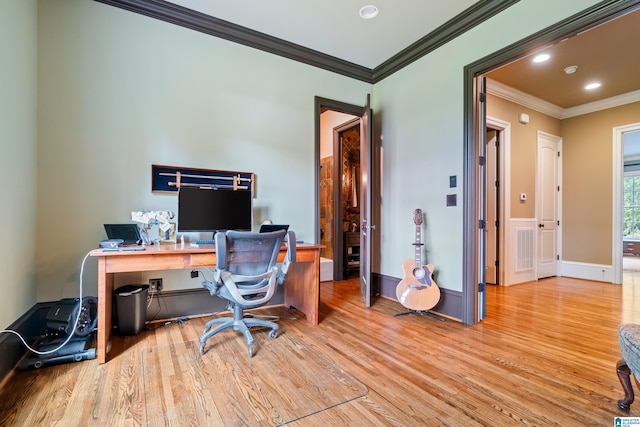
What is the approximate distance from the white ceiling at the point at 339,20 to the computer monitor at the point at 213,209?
5.45 feet

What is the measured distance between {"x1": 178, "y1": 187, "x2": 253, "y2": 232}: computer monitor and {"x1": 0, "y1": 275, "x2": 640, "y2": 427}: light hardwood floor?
0.90 metres

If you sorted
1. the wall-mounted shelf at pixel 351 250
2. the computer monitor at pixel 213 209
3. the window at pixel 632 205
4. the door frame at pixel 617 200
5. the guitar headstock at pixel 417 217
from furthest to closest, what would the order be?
the window at pixel 632 205
the wall-mounted shelf at pixel 351 250
the door frame at pixel 617 200
the guitar headstock at pixel 417 217
the computer monitor at pixel 213 209

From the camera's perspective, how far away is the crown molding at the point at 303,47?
2.65 meters

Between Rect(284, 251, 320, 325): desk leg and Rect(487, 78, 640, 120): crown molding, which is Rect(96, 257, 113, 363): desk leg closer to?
Rect(284, 251, 320, 325): desk leg

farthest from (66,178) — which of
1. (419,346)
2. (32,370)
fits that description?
(419,346)

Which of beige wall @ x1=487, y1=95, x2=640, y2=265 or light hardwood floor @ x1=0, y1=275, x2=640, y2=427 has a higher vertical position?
beige wall @ x1=487, y1=95, x2=640, y2=265

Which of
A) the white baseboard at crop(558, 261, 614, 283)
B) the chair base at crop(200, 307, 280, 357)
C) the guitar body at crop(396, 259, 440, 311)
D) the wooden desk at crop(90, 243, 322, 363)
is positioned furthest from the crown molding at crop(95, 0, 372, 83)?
the white baseboard at crop(558, 261, 614, 283)

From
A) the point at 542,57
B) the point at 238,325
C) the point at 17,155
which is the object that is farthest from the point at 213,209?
the point at 542,57

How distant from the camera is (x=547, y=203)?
498 cm

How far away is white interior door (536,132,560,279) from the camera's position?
4.86 meters

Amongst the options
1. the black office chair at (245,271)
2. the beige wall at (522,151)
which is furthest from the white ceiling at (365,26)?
the black office chair at (245,271)

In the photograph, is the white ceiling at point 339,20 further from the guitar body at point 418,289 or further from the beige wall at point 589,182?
the beige wall at point 589,182

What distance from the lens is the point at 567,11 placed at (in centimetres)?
218

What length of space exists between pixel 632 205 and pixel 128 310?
39.6 ft
